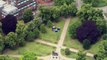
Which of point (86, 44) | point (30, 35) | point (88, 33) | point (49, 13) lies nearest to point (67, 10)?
point (49, 13)

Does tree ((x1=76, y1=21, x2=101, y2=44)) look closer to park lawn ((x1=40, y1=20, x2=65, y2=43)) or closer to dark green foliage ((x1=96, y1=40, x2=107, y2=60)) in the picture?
dark green foliage ((x1=96, y1=40, x2=107, y2=60))

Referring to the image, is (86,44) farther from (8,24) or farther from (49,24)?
(8,24)

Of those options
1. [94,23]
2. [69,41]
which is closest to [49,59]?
[69,41]

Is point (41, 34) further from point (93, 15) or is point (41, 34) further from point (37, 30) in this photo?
point (93, 15)

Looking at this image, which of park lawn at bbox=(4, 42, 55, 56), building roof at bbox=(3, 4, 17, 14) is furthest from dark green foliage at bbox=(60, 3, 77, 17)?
park lawn at bbox=(4, 42, 55, 56)

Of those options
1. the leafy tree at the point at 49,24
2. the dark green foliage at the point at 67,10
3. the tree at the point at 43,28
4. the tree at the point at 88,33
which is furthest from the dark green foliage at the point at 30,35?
the dark green foliage at the point at 67,10
